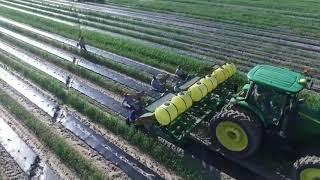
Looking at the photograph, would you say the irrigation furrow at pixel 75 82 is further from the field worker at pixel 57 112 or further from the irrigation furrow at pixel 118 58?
the irrigation furrow at pixel 118 58

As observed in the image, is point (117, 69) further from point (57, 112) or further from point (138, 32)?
point (138, 32)

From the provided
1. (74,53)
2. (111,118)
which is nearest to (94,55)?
(74,53)

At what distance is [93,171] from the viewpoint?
329 inches

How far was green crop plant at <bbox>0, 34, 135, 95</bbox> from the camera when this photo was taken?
1270 centimetres

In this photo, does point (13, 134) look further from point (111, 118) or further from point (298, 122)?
point (298, 122)

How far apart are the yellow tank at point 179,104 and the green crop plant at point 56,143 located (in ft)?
7.36

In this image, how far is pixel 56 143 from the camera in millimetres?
9398

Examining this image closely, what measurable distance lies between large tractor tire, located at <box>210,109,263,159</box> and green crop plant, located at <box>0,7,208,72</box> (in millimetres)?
5520

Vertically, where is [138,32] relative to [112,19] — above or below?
above

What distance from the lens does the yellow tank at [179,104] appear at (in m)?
9.02

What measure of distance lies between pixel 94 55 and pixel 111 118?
6.36 m

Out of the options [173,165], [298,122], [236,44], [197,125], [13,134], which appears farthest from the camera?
[236,44]

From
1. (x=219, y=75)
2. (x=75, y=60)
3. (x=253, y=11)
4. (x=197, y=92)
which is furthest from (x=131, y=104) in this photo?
(x=253, y=11)

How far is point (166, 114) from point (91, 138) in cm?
224
